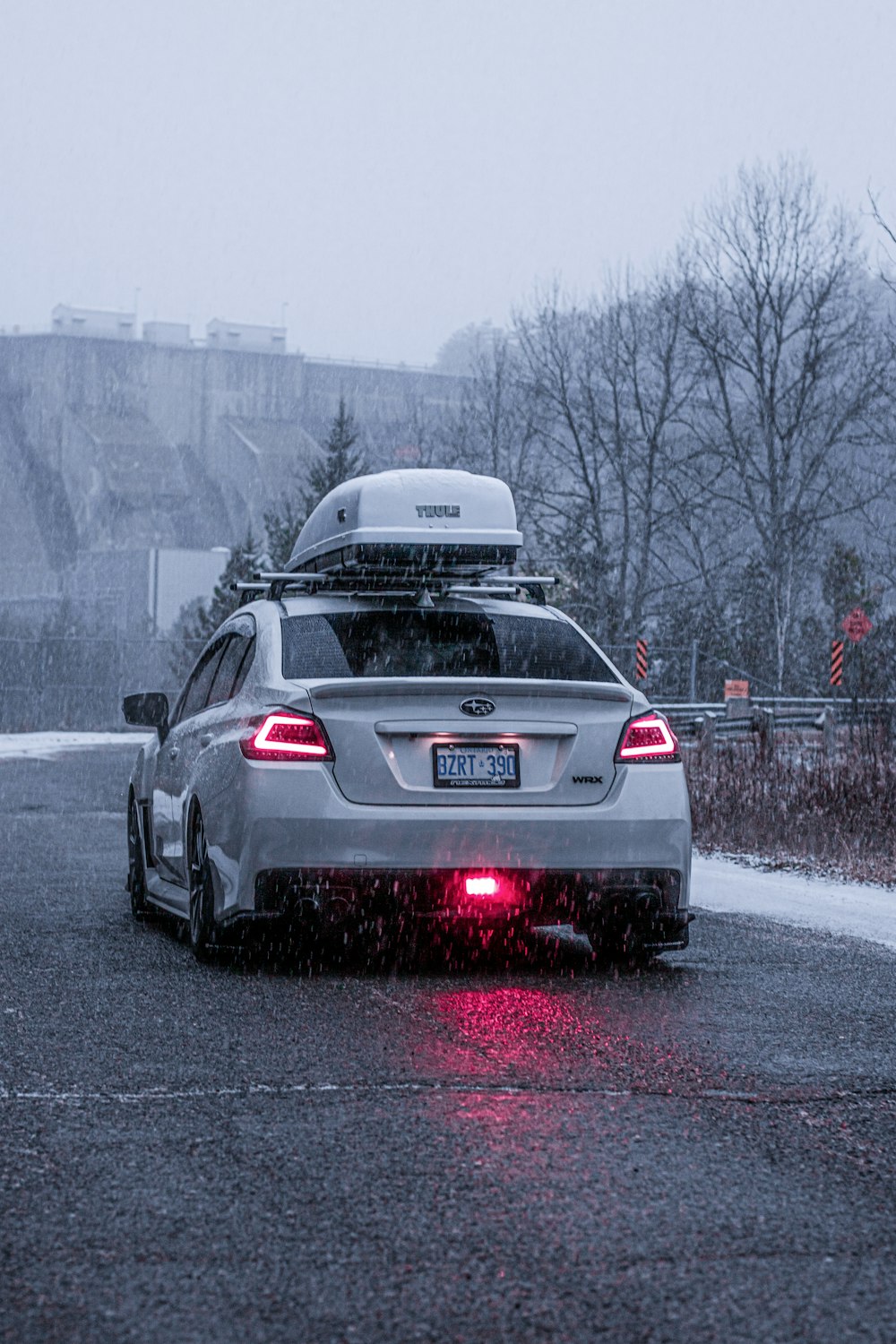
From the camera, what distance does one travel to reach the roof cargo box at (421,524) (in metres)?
8.59

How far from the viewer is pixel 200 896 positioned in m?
7.29

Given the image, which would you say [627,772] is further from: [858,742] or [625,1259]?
[858,742]

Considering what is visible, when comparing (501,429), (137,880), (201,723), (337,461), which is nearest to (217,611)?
(337,461)

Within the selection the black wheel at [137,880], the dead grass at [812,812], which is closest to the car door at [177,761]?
the black wheel at [137,880]

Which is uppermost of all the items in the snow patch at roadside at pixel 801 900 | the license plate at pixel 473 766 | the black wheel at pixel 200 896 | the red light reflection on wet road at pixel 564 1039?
the license plate at pixel 473 766

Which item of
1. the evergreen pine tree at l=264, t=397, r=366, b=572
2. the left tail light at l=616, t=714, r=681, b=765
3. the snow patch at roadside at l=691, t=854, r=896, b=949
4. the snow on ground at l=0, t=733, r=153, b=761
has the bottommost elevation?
the snow on ground at l=0, t=733, r=153, b=761

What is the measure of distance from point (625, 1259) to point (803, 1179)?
77 cm

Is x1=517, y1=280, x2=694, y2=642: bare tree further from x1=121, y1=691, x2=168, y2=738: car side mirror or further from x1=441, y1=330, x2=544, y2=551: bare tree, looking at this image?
x1=121, y1=691, x2=168, y2=738: car side mirror

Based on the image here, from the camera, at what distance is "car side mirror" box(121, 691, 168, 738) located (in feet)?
29.6

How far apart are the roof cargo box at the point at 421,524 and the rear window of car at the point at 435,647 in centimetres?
95

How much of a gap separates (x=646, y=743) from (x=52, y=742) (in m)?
33.7

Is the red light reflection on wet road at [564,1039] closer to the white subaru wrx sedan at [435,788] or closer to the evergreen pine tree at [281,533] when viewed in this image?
the white subaru wrx sedan at [435,788]

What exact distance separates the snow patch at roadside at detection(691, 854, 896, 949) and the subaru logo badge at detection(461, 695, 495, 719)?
2.49 meters

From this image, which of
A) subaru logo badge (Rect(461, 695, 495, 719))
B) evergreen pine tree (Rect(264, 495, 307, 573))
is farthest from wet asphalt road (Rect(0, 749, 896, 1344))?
evergreen pine tree (Rect(264, 495, 307, 573))
